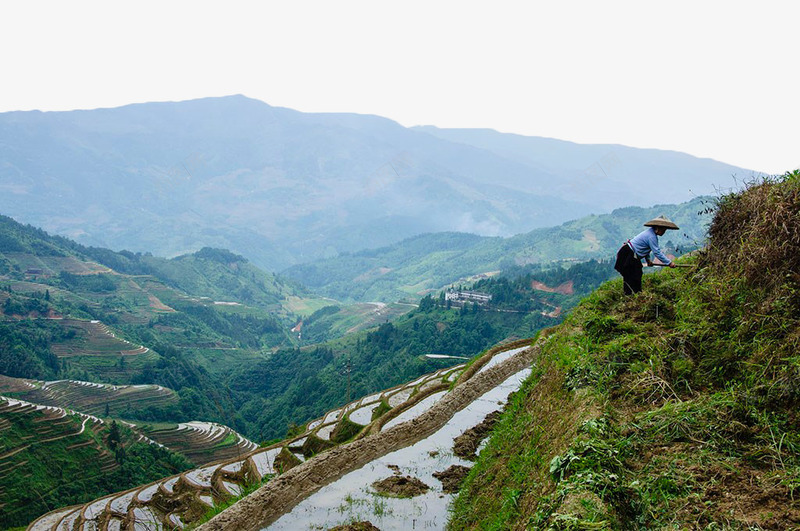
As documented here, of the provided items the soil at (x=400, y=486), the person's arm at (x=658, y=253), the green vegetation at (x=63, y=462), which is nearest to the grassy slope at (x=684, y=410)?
the person's arm at (x=658, y=253)

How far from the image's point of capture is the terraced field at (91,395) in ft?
187

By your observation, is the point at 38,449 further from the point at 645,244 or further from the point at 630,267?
the point at 645,244

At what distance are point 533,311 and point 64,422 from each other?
74395 mm

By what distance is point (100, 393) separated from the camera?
63.4m

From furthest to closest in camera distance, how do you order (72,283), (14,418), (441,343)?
(72,283), (441,343), (14,418)

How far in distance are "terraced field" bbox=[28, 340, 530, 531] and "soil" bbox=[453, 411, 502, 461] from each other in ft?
3.10

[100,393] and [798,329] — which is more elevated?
[798,329]

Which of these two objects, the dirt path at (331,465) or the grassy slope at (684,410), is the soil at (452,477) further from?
the dirt path at (331,465)

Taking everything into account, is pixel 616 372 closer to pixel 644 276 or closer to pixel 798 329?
pixel 798 329

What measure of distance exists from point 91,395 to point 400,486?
68.8 meters

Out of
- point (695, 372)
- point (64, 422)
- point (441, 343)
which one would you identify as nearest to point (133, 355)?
point (64, 422)

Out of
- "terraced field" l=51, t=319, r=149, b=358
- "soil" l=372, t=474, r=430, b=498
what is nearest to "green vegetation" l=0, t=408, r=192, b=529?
"terraced field" l=51, t=319, r=149, b=358

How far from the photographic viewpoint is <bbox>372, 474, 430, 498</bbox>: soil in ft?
27.8

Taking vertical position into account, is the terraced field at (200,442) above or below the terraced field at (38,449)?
below
